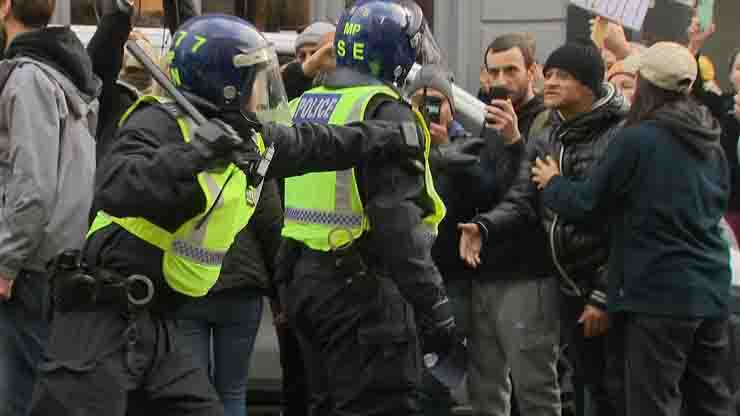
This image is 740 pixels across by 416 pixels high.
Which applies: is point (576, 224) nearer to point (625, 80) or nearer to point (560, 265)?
point (560, 265)

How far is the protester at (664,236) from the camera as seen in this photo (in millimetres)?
6062

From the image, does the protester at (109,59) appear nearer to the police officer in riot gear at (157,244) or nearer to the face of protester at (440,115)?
the face of protester at (440,115)

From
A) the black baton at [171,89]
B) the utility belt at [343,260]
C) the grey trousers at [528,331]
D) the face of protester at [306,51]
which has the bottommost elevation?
the grey trousers at [528,331]

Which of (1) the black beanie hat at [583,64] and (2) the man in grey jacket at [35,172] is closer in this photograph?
(2) the man in grey jacket at [35,172]

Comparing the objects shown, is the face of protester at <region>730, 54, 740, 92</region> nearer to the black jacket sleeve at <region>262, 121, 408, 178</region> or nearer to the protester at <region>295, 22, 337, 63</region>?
the protester at <region>295, 22, 337, 63</region>

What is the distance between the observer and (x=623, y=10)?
8.35 m

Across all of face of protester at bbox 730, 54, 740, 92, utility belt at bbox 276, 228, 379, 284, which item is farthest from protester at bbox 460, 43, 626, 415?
face of protester at bbox 730, 54, 740, 92

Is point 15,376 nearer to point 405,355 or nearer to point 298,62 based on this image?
point 405,355

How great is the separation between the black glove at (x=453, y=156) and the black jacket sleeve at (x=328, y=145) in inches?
29.8

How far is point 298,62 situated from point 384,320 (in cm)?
229

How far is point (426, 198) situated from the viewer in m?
5.38

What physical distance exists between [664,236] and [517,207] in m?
0.73

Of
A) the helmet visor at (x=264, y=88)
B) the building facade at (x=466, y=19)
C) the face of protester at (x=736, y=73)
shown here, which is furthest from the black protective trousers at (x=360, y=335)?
the building facade at (x=466, y=19)

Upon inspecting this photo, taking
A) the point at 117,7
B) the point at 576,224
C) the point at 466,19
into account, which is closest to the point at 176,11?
the point at 117,7
